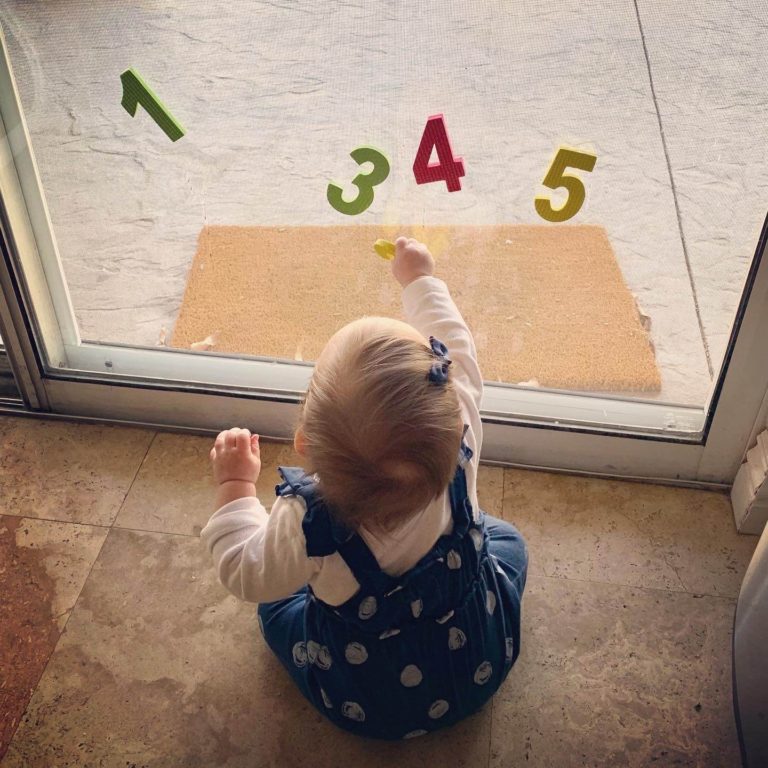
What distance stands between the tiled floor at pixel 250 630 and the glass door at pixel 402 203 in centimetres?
9

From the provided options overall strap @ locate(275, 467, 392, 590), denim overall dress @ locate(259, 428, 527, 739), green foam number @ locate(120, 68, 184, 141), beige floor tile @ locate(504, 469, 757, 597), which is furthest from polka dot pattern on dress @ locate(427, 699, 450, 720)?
green foam number @ locate(120, 68, 184, 141)

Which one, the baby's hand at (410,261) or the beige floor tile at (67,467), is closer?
the baby's hand at (410,261)

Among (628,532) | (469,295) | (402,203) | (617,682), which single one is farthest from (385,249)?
(617,682)

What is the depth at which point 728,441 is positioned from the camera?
1413mm

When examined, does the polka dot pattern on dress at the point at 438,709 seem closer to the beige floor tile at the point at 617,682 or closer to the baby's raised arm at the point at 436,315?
the beige floor tile at the point at 617,682

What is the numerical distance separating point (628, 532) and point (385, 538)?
0.58 metres

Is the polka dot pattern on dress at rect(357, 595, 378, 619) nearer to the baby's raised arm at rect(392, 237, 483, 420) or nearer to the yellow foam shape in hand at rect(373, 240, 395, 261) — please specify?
the baby's raised arm at rect(392, 237, 483, 420)

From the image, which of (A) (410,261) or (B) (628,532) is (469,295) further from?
(B) (628,532)

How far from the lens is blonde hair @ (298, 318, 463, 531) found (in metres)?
0.88

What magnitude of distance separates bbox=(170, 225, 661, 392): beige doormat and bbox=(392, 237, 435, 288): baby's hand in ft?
0.52

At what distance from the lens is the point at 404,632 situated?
107cm

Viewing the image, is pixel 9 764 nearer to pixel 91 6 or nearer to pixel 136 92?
pixel 136 92

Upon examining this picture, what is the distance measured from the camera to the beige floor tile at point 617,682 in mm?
1164

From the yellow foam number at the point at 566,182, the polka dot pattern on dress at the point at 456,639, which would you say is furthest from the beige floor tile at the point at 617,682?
the yellow foam number at the point at 566,182
